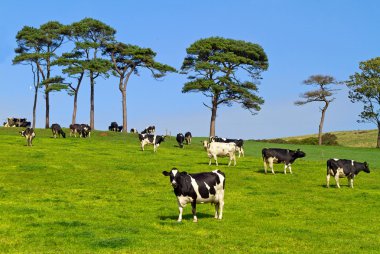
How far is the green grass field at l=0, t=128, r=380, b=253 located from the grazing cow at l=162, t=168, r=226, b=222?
2.48 ft

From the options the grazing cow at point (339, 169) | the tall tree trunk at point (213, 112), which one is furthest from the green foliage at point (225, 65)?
the grazing cow at point (339, 169)

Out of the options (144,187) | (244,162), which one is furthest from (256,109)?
(144,187)

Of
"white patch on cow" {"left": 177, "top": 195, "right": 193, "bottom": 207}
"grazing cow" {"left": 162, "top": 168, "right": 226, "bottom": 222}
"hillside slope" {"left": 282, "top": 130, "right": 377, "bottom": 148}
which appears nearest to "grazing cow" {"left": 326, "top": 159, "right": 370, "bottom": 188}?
"grazing cow" {"left": 162, "top": 168, "right": 226, "bottom": 222}

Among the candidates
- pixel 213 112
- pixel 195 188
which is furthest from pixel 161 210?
pixel 213 112

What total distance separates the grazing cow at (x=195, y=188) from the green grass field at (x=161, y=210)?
0.75 metres

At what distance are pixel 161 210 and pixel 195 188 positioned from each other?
3545mm

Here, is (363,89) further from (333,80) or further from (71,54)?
(71,54)

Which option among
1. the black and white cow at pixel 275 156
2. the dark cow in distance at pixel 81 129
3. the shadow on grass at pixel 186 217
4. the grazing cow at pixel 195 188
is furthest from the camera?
the dark cow in distance at pixel 81 129

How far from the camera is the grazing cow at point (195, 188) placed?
60.5 ft

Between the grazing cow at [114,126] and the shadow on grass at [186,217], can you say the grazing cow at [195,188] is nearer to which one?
the shadow on grass at [186,217]

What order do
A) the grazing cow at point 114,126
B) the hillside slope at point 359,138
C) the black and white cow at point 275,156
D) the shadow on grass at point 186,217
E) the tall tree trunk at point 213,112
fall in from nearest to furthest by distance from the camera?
the shadow on grass at point 186,217 → the black and white cow at point 275,156 → the tall tree trunk at point 213,112 → the grazing cow at point 114,126 → the hillside slope at point 359,138

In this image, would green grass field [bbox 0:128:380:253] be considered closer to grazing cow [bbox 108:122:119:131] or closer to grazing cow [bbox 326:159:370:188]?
grazing cow [bbox 326:159:370:188]

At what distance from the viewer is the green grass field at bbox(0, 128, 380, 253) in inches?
602

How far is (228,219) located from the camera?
19484 millimetres
